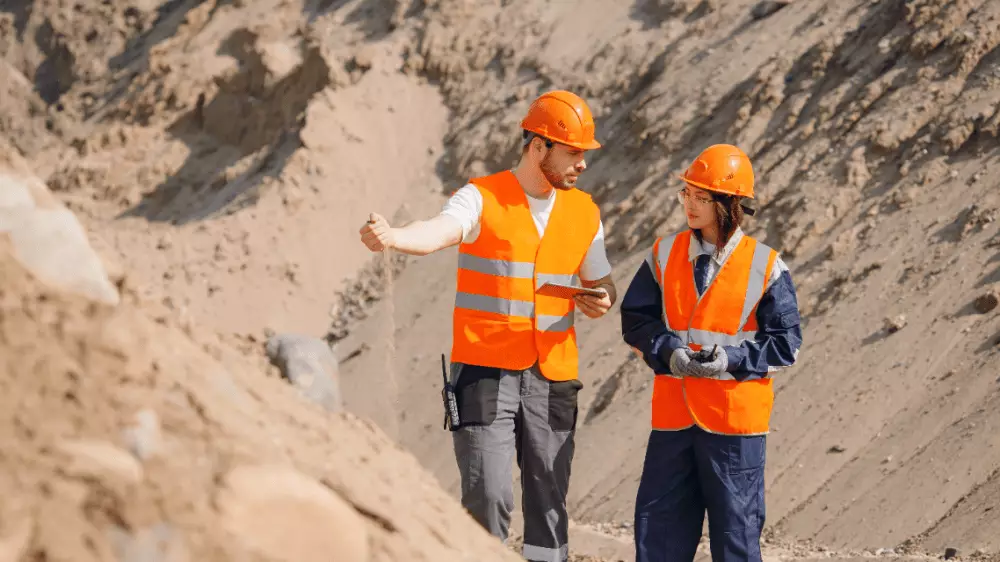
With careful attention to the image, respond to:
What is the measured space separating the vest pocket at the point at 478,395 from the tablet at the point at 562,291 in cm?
36

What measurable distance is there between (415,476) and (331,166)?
482 inches

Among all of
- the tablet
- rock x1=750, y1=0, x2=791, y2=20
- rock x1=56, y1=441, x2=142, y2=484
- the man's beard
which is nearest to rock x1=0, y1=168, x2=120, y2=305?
rock x1=56, y1=441, x2=142, y2=484

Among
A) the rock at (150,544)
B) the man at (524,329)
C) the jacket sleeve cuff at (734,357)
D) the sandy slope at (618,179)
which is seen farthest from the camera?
the sandy slope at (618,179)

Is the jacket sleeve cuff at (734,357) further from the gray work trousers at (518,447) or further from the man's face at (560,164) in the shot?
the man's face at (560,164)

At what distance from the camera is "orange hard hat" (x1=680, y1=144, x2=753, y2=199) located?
16.3 ft

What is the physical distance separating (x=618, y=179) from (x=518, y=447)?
344 inches

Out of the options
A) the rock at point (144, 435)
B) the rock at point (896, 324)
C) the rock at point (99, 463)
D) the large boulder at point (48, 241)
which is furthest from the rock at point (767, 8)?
the rock at point (99, 463)

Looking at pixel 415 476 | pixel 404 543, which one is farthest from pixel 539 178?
pixel 404 543

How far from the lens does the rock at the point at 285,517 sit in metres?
3.15

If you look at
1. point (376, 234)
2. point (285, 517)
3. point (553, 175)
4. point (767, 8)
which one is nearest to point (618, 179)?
point (767, 8)

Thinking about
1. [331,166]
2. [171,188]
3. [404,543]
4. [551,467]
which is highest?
[404,543]

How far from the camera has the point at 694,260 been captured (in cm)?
499

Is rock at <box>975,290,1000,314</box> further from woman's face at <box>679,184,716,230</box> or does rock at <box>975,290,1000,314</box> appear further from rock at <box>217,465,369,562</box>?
rock at <box>217,465,369,562</box>

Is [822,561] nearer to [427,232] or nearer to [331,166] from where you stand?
[427,232]
